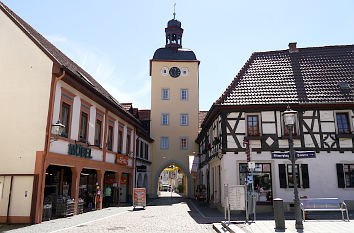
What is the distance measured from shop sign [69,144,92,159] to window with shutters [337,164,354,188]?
46.4 feet

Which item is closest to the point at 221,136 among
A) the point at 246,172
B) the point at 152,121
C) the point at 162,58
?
the point at 246,172

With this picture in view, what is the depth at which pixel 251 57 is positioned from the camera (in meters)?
22.4

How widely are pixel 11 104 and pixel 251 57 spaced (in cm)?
1548

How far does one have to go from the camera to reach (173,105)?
40.2m

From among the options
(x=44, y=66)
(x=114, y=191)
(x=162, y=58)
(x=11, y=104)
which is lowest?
(x=114, y=191)

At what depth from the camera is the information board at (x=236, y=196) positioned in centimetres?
1291

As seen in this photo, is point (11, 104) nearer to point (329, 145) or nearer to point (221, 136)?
point (221, 136)

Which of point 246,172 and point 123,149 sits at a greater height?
point 123,149

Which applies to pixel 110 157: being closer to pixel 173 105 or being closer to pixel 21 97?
pixel 21 97

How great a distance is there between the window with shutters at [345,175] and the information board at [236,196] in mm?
7856

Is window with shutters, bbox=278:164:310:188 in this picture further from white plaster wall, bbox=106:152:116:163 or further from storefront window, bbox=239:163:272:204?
white plaster wall, bbox=106:152:116:163

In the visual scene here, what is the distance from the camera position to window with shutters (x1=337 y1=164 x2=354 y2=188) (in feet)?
58.0

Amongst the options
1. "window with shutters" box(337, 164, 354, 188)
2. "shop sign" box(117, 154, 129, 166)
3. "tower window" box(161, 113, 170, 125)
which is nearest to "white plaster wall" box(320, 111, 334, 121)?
"window with shutters" box(337, 164, 354, 188)

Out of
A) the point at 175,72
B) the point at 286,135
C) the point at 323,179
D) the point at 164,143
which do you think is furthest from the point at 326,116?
the point at 175,72
